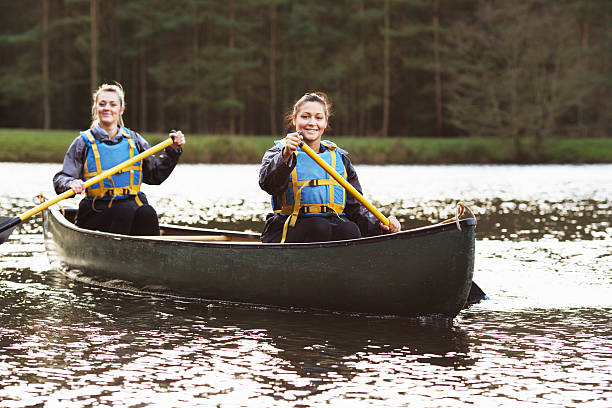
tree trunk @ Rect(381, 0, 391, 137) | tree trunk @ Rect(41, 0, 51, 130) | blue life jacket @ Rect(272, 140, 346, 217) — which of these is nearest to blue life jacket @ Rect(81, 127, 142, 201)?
blue life jacket @ Rect(272, 140, 346, 217)

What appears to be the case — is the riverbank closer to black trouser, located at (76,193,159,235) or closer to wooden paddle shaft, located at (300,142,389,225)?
black trouser, located at (76,193,159,235)

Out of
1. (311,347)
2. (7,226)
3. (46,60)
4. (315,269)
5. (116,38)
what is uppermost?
(116,38)

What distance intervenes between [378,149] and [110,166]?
2802 centimetres

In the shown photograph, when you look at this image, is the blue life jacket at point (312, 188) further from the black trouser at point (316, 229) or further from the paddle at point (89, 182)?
the paddle at point (89, 182)

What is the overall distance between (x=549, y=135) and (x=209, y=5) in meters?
15.4

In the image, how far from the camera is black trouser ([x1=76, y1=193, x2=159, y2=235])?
8.05 m

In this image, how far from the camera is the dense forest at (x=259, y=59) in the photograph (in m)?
43.6

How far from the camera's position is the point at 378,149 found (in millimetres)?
35594

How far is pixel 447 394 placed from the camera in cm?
469

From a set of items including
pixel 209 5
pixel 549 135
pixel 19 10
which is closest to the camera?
pixel 549 135

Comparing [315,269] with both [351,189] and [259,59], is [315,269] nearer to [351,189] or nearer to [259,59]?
[351,189]

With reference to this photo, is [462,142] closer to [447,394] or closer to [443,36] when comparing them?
[443,36]

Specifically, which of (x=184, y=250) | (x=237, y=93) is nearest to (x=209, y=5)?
(x=237, y=93)

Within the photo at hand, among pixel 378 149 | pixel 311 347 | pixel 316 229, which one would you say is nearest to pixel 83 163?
pixel 316 229
